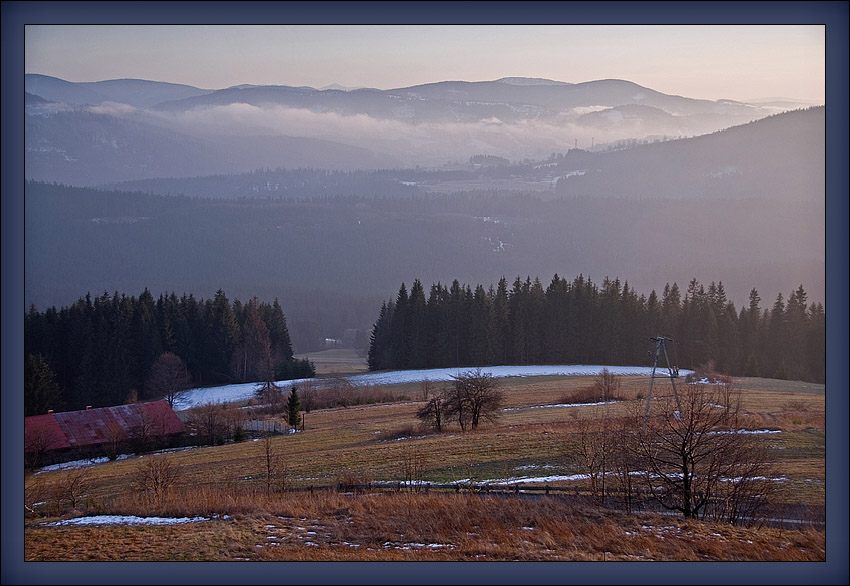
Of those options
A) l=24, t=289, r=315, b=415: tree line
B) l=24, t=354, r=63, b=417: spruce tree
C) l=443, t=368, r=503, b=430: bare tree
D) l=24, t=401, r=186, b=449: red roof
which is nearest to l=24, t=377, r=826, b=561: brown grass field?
l=24, t=401, r=186, b=449: red roof

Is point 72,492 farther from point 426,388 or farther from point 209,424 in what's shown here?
point 426,388

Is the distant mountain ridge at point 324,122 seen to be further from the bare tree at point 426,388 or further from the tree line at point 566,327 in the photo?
the bare tree at point 426,388

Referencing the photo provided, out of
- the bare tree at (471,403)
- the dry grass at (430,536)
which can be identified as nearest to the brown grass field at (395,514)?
the dry grass at (430,536)

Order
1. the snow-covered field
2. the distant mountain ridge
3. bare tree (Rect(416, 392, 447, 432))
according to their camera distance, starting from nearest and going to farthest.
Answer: the distant mountain ridge → bare tree (Rect(416, 392, 447, 432)) → the snow-covered field

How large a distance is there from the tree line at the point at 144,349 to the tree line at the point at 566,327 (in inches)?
219

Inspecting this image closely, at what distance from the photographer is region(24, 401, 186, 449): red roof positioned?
47.1 ft

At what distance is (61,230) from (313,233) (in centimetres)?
3654

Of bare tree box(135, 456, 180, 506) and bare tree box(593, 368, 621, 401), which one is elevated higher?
bare tree box(593, 368, 621, 401)

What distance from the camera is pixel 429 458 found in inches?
552

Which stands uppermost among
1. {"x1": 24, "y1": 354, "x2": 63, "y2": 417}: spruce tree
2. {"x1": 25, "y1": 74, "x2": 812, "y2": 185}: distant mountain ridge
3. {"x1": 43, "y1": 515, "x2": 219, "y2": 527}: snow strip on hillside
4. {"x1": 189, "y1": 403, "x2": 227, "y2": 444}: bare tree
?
{"x1": 25, "y1": 74, "x2": 812, "y2": 185}: distant mountain ridge

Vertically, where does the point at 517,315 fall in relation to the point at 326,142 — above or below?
below

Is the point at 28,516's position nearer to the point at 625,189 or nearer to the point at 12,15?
the point at 12,15

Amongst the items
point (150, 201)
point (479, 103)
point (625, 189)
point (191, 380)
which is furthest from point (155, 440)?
point (625, 189)

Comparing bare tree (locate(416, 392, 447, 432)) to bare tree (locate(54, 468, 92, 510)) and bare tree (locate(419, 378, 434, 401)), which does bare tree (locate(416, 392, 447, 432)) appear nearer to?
bare tree (locate(419, 378, 434, 401))
